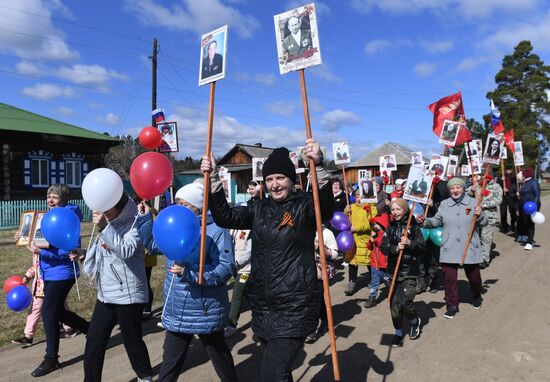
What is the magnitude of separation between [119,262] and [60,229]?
765mm

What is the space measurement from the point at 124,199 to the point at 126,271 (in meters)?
0.67

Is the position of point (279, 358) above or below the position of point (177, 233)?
below

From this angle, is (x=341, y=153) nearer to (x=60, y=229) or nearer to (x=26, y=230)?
(x=26, y=230)

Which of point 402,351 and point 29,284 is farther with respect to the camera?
point 29,284

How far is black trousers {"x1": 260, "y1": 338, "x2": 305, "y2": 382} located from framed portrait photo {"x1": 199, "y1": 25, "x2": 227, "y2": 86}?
211 cm

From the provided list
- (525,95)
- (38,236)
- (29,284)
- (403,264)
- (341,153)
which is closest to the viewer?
(38,236)

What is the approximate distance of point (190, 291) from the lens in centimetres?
352

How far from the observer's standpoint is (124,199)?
156 inches

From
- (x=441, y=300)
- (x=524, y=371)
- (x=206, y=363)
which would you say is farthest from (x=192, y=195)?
(x=441, y=300)

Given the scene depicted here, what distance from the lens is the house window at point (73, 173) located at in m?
23.0

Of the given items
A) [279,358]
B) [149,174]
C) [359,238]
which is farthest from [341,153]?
[279,358]

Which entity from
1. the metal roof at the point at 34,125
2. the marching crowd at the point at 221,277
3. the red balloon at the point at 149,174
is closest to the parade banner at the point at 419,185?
the marching crowd at the point at 221,277

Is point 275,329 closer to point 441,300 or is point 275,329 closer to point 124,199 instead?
point 124,199

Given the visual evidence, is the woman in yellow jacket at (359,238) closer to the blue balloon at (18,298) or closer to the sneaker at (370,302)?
the sneaker at (370,302)
